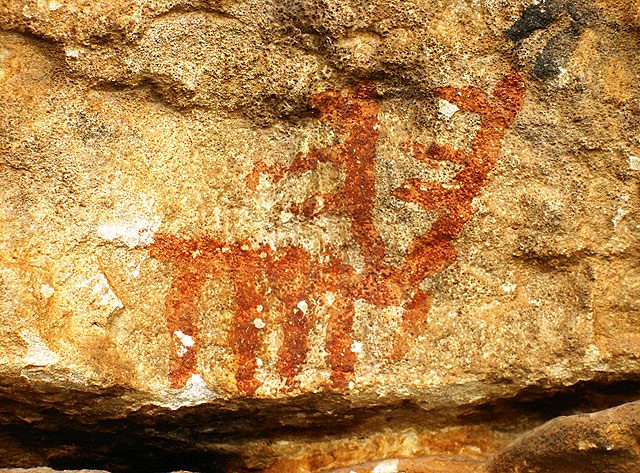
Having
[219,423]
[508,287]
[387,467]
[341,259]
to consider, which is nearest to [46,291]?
[219,423]

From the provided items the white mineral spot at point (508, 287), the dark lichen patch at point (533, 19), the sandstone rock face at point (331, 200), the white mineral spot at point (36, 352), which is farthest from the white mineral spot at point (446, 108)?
the white mineral spot at point (36, 352)

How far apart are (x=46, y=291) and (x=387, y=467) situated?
0.65 metres

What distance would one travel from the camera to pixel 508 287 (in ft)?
4.79

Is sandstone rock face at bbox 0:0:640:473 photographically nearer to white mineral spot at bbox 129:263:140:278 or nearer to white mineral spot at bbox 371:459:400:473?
white mineral spot at bbox 129:263:140:278

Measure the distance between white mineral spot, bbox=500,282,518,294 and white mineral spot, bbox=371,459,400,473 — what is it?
358 mm

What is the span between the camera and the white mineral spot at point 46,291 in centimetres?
138

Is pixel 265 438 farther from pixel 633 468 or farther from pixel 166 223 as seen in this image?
pixel 633 468

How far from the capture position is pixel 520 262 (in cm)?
146

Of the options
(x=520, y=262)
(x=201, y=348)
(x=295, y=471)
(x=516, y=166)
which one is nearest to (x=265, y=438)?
(x=295, y=471)

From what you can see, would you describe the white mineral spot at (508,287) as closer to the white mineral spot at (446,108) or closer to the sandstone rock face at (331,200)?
the sandstone rock face at (331,200)

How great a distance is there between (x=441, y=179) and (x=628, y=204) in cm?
32

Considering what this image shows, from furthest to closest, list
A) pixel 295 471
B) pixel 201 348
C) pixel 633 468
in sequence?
pixel 295 471, pixel 201 348, pixel 633 468

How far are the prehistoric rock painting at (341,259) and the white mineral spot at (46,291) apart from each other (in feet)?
0.56

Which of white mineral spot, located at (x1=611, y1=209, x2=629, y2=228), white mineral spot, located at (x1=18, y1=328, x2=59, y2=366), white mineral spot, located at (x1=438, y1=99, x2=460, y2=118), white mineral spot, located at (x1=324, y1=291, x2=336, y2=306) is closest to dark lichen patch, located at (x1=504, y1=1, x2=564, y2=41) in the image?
white mineral spot, located at (x1=438, y1=99, x2=460, y2=118)
